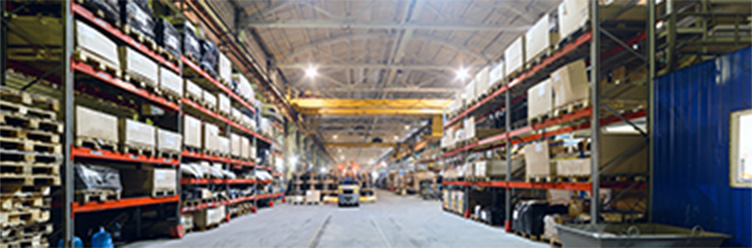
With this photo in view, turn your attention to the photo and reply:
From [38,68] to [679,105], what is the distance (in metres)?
9.22

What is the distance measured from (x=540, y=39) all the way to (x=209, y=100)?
7314 millimetres

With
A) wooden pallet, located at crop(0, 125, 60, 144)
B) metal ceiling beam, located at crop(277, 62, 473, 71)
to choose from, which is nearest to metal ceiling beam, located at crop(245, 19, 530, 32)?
metal ceiling beam, located at crop(277, 62, 473, 71)

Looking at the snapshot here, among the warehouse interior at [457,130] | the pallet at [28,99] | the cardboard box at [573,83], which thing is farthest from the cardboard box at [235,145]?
the cardboard box at [573,83]

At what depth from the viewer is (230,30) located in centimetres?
1329

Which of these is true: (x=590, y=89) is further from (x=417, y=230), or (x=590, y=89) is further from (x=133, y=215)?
(x=133, y=215)

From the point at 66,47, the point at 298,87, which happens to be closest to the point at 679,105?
the point at 66,47

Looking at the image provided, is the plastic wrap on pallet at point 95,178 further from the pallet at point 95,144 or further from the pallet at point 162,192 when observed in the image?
the pallet at point 162,192

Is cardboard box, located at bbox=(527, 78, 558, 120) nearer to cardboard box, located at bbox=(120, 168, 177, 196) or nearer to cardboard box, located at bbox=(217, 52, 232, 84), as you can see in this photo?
cardboard box, located at bbox=(120, 168, 177, 196)

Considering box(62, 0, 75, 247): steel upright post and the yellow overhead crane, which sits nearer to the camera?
box(62, 0, 75, 247): steel upright post

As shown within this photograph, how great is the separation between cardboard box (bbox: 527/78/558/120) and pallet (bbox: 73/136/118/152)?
6.89 m

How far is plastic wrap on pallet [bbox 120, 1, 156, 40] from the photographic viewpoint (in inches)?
259

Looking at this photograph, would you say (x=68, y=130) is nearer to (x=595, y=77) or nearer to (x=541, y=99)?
(x=595, y=77)

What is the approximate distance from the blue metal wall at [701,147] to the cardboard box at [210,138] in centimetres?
862

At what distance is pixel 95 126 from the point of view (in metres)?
5.86
